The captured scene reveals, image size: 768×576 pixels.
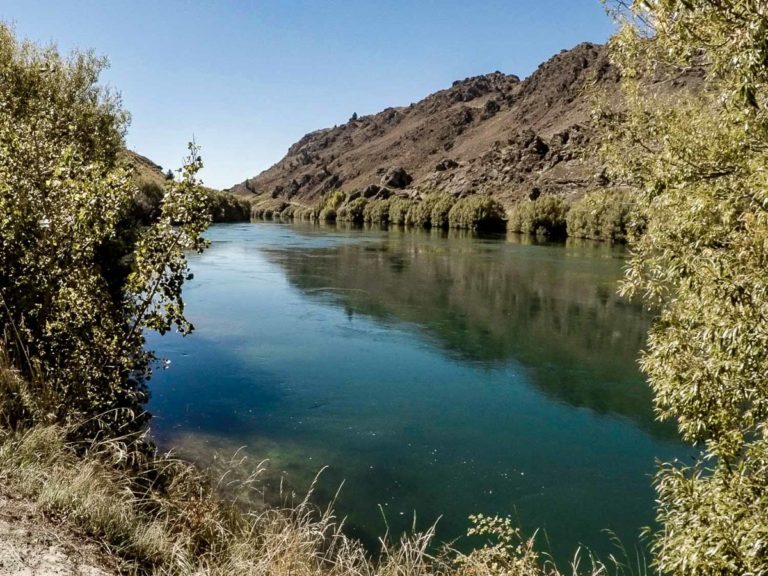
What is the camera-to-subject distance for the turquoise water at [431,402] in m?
11.5

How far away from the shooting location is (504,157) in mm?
158875

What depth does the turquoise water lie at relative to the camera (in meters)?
→ 11.5

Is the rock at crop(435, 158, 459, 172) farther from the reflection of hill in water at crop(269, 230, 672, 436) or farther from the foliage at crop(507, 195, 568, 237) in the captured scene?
the reflection of hill in water at crop(269, 230, 672, 436)

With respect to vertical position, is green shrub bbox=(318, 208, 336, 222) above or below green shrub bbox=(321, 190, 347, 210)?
below

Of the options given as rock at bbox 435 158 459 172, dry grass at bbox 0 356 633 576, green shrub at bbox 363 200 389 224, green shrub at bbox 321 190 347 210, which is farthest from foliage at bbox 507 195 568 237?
rock at bbox 435 158 459 172

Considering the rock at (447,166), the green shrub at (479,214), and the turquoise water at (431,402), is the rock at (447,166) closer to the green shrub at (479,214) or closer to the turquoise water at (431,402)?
the green shrub at (479,214)

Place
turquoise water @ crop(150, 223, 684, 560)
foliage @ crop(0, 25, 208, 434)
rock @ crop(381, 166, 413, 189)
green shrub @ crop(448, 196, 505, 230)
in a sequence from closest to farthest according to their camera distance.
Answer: foliage @ crop(0, 25, 208, 434), turquoise water @ crop(150, 223, 684, 560), green shrub @ crop(448, 196, 505, 230), rock @ crop(381, 166, 413, 189)

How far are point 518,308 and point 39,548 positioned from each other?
28.1 meters

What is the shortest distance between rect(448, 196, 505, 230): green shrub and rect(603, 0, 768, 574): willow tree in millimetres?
97740

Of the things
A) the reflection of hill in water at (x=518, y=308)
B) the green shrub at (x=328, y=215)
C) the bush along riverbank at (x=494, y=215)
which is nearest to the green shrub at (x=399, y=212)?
the bush along riverbank at (x=494, y=215)

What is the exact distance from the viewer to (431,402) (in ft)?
55.8

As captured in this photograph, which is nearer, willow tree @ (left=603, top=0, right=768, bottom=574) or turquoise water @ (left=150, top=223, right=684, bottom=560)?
willow tree @ (left=603, top=0, right=768, bottom=574)

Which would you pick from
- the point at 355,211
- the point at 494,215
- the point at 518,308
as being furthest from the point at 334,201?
the point at 518,308

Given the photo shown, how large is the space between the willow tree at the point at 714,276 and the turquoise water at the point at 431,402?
3.83 metres
